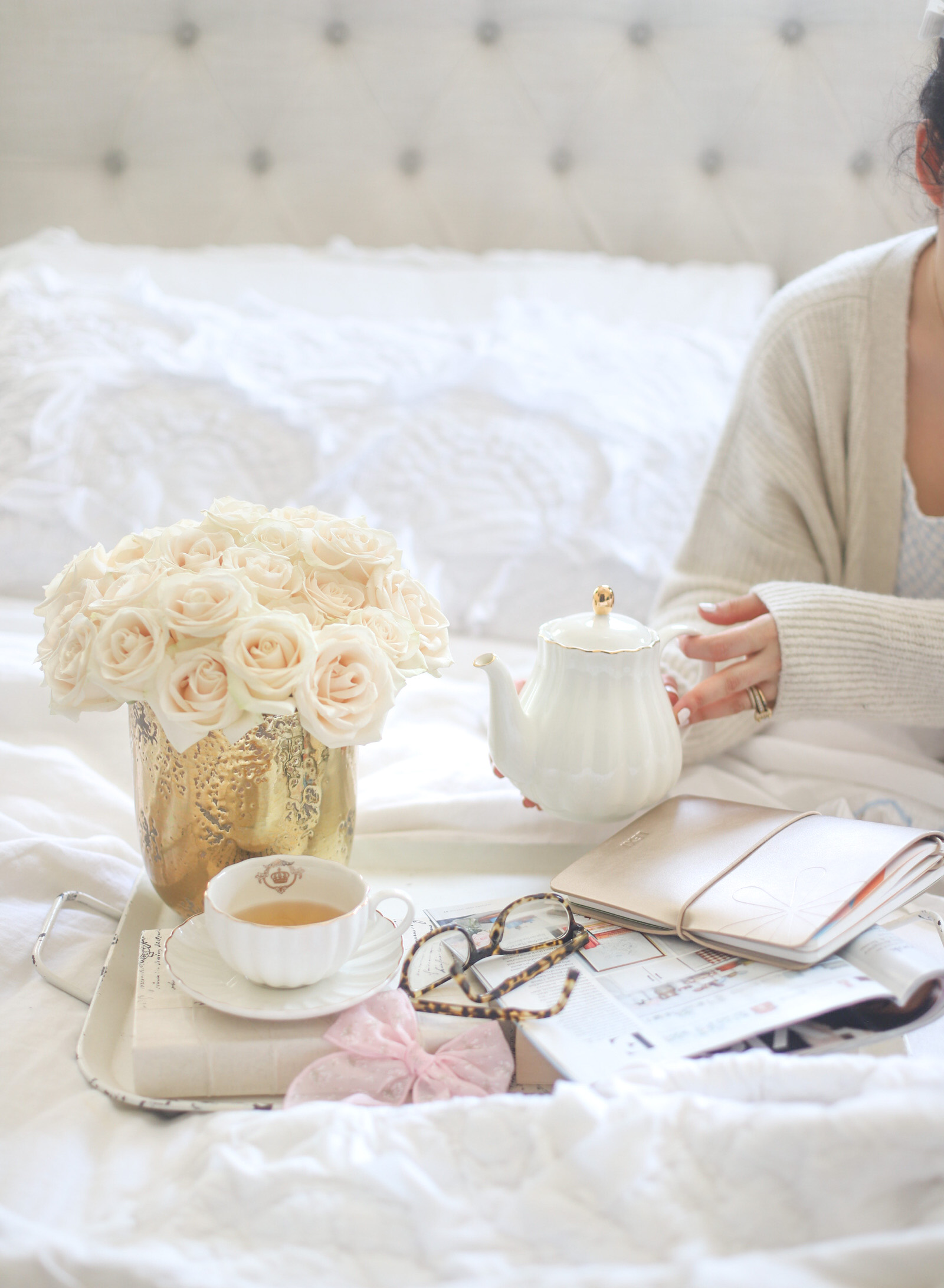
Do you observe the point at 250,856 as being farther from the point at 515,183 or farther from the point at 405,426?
the point at 515,183

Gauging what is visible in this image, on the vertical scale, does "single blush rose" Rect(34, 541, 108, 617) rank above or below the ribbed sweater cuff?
above

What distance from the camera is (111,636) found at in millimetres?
531

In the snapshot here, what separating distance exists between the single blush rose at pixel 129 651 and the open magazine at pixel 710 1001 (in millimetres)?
243

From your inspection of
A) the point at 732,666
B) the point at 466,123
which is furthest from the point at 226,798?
the point at 466,123

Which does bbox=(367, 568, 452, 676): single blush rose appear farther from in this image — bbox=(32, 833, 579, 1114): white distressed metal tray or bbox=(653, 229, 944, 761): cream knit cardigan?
bbox=(653, 229, 944, 761): cream knit cardigan

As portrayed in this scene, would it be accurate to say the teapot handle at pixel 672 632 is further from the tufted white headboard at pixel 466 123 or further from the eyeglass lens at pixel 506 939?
the tufted white headboard at pixel 466 123

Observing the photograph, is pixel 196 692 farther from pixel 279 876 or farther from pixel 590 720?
pixel 590 720

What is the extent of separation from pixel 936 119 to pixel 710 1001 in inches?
30.3

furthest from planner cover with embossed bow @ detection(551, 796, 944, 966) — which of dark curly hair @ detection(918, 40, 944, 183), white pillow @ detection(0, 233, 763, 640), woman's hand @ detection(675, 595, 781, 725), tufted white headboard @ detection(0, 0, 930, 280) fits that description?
tufted white headboard @ detection(0, 0, 930, 280)

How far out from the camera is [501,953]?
0.56 m

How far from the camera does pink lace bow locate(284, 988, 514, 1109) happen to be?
0.49 m

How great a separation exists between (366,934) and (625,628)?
258 mm

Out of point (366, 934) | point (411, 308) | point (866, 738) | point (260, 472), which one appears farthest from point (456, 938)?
point (411, 308)

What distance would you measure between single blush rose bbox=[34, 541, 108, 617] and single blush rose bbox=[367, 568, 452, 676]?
16 cm
